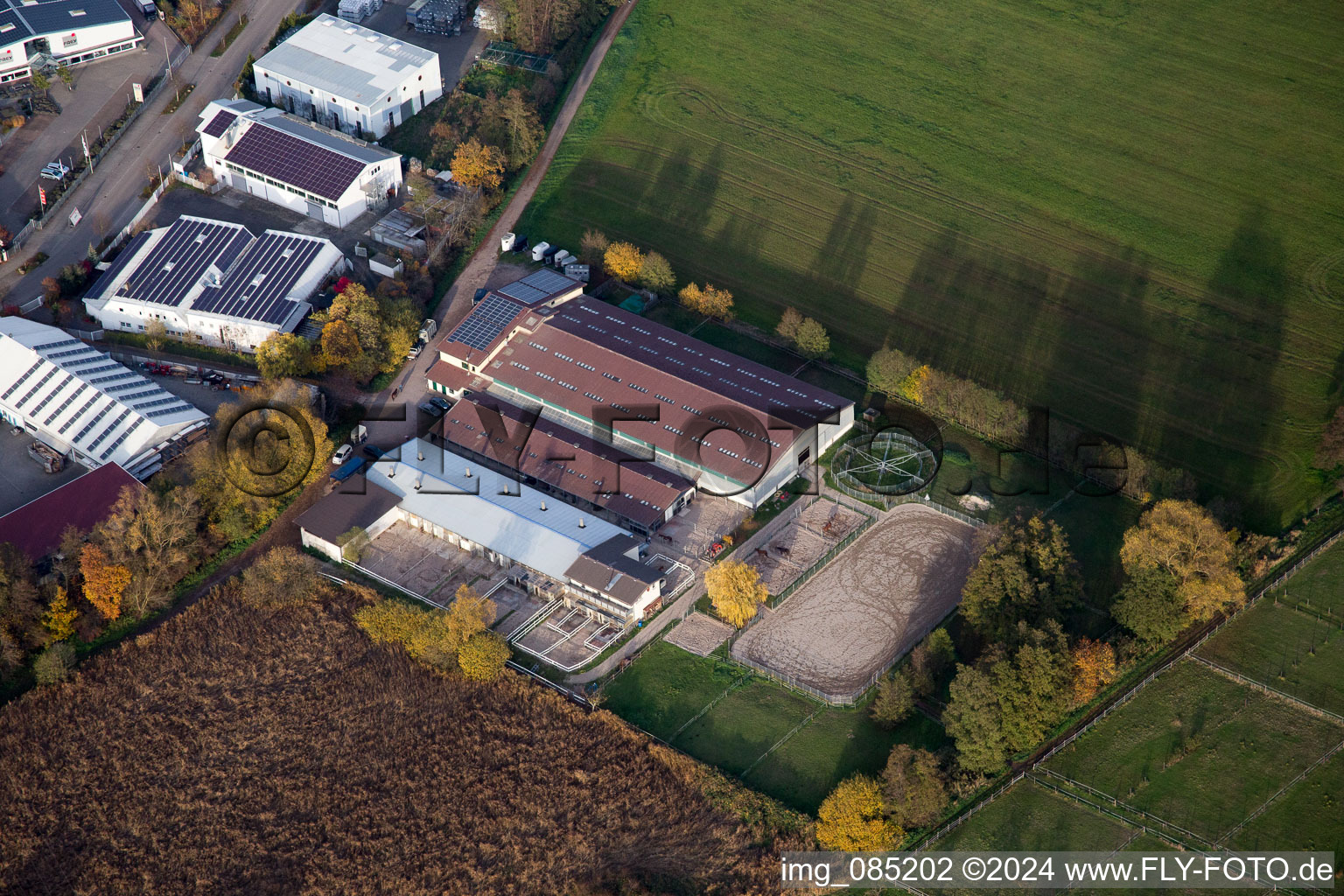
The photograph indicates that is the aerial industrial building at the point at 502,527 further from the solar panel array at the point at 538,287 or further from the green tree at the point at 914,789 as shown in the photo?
the green tree at the point at 914,789

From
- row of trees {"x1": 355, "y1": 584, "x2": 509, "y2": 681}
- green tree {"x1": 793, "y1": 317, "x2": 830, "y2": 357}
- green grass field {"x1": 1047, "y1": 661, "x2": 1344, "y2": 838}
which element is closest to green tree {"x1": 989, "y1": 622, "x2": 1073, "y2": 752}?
green grass field {"x1": 1047, "y1": 661, "x2": 1344, "y2": 838}

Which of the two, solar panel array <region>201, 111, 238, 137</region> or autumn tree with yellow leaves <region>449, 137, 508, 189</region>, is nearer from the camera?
autumn tree with yellow leaves <region>449, 137, 508, 189</region>

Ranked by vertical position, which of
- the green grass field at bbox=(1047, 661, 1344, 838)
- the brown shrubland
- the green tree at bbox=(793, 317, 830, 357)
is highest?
the green tree at bbox=(793, 317, 830, 357)

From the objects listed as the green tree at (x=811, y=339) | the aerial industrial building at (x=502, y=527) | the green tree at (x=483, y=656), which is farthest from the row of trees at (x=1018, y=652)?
the green tree at (x=811, y=339)

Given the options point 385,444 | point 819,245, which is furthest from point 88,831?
point 819,245

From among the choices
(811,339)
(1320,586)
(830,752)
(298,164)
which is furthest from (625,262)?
(1320,586)

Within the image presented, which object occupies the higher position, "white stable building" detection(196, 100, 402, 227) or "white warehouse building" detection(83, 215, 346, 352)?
"white stable building" detection(196, 100, 402, 227)

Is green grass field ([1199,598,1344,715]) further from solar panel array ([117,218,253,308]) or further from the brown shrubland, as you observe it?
solar panel array ([117,218,253,308])
